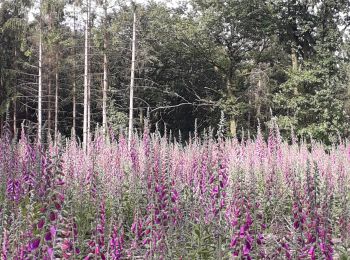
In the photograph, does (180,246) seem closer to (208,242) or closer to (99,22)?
(208,242)

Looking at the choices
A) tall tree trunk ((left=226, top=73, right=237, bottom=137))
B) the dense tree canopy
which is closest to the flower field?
the dense tree canopy

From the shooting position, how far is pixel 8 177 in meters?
5.80

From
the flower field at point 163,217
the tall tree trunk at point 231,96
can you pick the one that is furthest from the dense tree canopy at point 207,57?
the flower field at point 163,217

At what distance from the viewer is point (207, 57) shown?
94.4 feet

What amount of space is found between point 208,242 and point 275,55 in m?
25.9

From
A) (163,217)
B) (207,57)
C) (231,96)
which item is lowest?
(163,217)

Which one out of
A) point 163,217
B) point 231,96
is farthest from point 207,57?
point 163,217

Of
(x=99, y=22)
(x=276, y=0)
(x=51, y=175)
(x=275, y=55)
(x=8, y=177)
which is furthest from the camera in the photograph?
(x=275, y=55)

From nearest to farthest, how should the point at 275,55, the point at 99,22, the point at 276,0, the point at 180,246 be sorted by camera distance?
the point at 180,246
the point at 99,22
the point at 276,0
the point at 275,55

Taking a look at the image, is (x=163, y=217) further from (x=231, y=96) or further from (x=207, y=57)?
(x=207, y=57)

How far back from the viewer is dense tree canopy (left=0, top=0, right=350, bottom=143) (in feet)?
80.4

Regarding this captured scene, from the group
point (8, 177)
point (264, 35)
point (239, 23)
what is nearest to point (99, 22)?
point (239, 23)

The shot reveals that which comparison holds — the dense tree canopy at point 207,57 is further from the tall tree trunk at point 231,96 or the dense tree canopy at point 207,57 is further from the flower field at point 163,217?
the flower field at point 163,217

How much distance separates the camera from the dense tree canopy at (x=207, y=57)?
2452 centimetres
